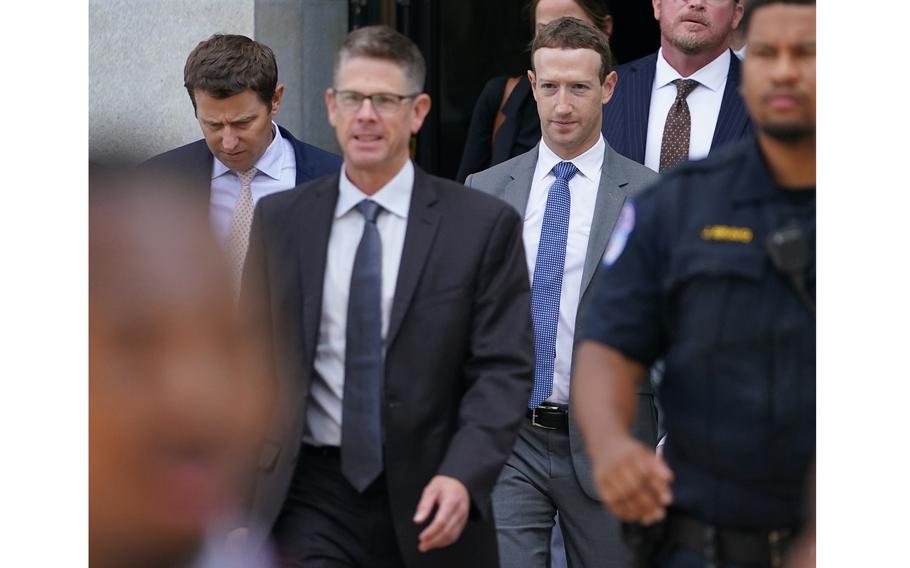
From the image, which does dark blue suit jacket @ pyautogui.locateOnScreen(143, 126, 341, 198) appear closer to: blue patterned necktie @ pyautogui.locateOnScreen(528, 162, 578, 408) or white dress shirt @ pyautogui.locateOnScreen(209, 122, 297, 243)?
white dress shirt @ pyautogui.locateOnScreen(209, 122, 297, 243)

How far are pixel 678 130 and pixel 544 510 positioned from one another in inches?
48.7

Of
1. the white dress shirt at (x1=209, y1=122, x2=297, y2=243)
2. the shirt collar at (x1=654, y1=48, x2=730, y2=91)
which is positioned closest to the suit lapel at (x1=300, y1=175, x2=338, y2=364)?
the white dress shirt at (x1=209, y1=122, x2=297, y2=243)

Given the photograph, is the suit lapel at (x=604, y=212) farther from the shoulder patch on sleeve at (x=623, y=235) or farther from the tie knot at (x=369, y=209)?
the shoulder patch on sleeve at (x=623, y=235)

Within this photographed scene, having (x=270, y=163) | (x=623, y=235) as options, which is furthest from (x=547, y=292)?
(x=623, y=235)

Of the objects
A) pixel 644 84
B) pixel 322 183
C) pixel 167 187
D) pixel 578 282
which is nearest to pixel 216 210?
pixel 167 187

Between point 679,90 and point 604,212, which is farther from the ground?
point 679,90

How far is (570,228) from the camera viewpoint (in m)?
4.91

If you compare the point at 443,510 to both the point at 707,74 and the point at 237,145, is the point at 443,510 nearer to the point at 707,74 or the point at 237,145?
the point at 237,145

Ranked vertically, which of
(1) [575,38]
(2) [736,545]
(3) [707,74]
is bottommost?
(2) [736,545]

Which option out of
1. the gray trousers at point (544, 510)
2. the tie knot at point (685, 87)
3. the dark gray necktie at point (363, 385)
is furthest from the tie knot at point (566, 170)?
the dark gray necktie at point (363, 385)

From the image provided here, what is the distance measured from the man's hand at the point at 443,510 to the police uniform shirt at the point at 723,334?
545mm

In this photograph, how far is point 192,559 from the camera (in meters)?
4.39

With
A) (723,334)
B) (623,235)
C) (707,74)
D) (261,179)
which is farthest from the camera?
(707,74)
